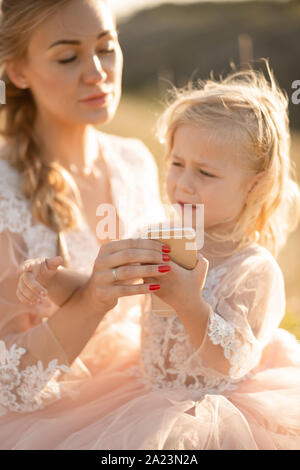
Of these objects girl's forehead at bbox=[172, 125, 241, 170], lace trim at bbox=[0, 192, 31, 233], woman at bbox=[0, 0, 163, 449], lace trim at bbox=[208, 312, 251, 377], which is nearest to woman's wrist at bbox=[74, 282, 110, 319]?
woman at bbox=[0, 0, 163, 449]

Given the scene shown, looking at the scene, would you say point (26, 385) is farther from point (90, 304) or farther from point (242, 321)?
point (242, 321)

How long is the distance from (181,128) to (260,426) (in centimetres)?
122

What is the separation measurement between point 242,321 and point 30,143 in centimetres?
141

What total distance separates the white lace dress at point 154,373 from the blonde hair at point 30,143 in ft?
0.22

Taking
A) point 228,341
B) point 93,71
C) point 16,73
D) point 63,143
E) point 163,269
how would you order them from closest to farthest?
point 163,269, point 228,341, point 93,71, point 16,73, point 63,143

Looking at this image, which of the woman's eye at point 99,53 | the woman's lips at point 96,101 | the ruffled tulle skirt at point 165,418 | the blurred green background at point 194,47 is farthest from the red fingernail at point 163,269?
the blurred green background at point 194,47

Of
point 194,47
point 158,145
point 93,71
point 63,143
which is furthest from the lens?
point 194,47

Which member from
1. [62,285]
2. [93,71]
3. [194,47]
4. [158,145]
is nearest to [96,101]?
[93,71]

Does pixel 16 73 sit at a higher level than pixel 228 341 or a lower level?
higher

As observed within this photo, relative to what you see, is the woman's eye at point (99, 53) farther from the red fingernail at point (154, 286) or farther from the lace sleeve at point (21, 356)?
the red fingernail at point (154, 286)

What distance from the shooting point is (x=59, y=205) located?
270cm

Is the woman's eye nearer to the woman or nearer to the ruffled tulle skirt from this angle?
the woman

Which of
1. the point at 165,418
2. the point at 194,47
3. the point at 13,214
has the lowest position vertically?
the point at 165,418
